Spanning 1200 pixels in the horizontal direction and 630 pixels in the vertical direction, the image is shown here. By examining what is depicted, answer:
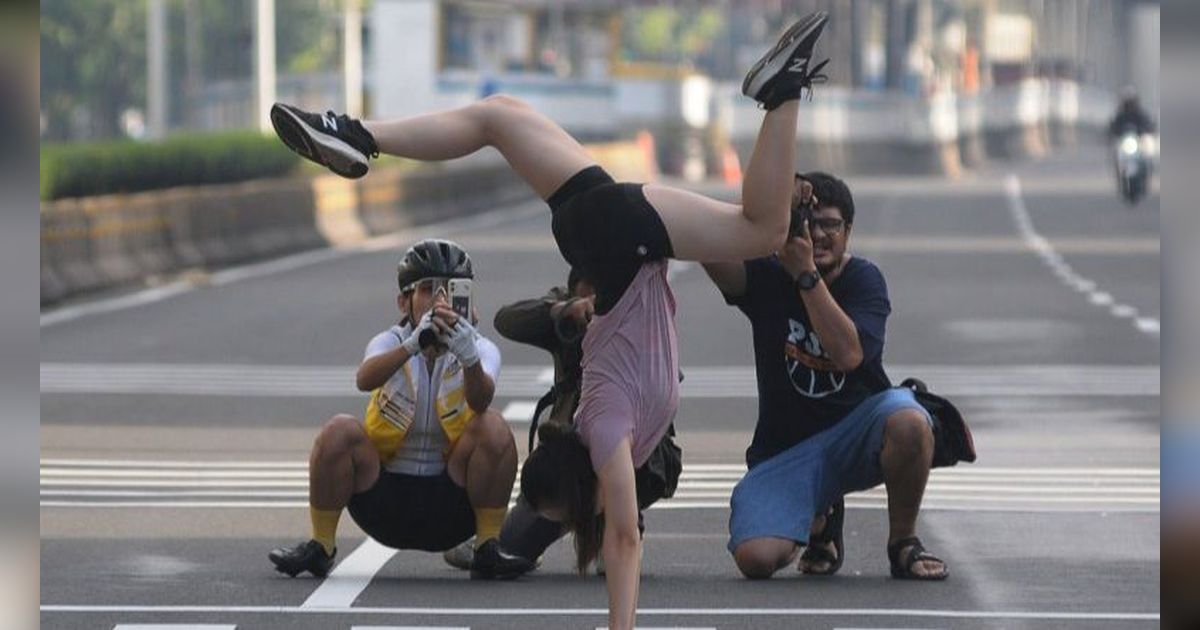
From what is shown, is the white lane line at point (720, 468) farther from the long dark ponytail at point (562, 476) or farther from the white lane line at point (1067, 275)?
the white lane line at point (1067, 275)

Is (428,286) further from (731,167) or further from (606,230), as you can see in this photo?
(731,167)

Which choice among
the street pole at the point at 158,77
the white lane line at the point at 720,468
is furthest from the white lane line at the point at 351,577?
the street pole at the point at 158,77

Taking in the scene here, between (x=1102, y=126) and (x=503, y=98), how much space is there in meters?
147

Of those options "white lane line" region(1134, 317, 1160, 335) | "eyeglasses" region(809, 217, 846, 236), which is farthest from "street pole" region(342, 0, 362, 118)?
"eyeglasses" region(809, 217, 846, 236)

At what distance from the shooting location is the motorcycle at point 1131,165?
52.3m

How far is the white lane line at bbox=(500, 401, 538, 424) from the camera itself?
1634cm

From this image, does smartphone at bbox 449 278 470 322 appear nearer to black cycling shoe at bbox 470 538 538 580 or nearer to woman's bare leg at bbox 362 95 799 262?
woman's bare leg at bbox 362 95 799 262

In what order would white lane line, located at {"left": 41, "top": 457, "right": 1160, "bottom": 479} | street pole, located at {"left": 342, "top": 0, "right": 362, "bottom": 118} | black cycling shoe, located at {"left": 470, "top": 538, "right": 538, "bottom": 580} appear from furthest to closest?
street pole, located at {"left": 342, "top": 0, "right": 362, "bottom": 118}
white lane line, located at {"left": 41, "top": 457, "right": 1160, "bottom": 479}
black cycling shoe, located at {"left": 470, "top": 538, "right": 538, "bottom": 580}

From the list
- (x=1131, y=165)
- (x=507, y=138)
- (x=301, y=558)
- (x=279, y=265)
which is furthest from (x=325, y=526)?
(x=1131, y=165)

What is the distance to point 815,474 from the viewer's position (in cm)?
958

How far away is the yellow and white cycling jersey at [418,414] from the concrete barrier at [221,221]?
17151mm

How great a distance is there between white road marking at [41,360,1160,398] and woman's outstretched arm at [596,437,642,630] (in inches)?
392

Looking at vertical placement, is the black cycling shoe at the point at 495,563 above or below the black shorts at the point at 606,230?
below

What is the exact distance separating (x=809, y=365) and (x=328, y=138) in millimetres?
2359
